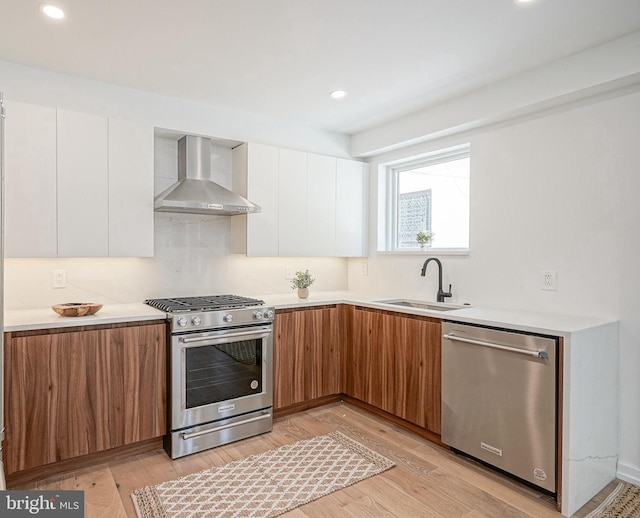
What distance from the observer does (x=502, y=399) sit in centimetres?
236

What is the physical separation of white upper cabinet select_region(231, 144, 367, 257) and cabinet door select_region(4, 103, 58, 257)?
1.33m

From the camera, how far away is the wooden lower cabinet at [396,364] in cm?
279

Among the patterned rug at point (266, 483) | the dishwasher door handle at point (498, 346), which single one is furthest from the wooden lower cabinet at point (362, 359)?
the patterned rug at point (266, 483)

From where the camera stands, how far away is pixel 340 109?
11.1ft

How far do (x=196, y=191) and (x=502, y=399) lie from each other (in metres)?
2.39

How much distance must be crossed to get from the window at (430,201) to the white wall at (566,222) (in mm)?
224

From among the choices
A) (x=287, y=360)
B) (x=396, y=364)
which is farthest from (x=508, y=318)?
(x=287, y=360)

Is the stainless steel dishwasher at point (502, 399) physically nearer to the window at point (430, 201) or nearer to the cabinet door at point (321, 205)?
the window at point (430, 201)

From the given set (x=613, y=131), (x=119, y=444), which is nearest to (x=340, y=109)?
(x=613, y=131)

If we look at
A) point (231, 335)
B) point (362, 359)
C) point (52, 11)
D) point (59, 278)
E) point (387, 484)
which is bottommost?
point (387, 484)

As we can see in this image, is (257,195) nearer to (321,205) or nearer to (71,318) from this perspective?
(321,205)

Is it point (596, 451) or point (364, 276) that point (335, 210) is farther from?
point (596, 451)

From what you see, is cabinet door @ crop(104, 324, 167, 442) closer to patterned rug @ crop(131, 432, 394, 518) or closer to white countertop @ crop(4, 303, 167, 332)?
white countertop @ crop(4, 303, 167, 332)

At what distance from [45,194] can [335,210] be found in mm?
2252
